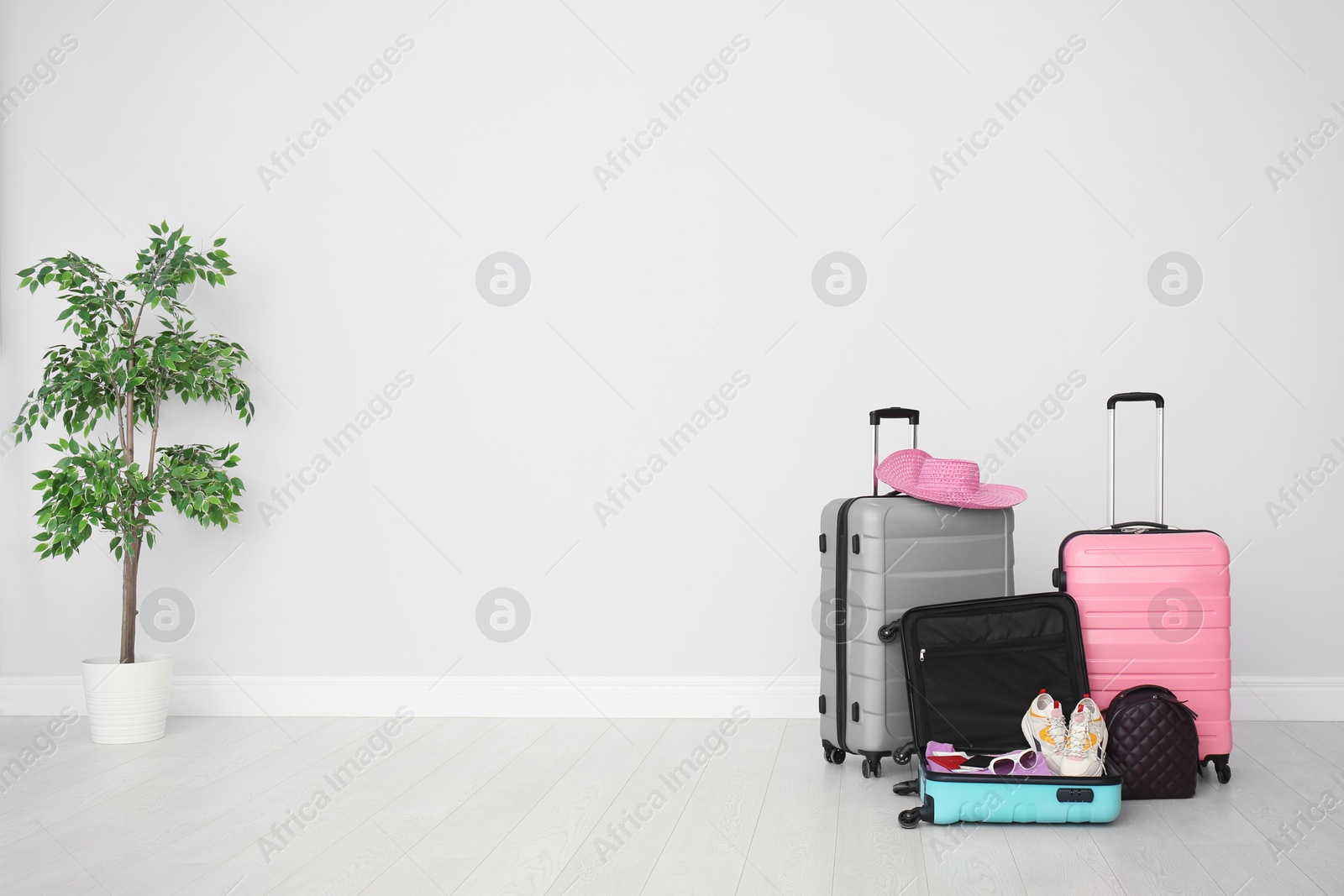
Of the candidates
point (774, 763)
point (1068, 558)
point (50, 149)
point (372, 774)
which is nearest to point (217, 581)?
point (372, 774)

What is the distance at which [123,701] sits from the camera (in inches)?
114

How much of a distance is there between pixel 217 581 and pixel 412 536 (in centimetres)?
69

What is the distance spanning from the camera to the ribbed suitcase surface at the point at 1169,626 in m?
2.37

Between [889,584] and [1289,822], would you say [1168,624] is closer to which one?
[1289,822]

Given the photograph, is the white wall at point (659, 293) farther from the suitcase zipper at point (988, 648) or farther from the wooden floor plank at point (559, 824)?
the suitcase zipper at point (988, 648)

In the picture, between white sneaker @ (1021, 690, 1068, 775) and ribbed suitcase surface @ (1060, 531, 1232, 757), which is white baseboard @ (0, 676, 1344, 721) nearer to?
ribbed suitcase surface @ (1060, 531, 1232, 757)

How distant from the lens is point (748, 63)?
3.18 m

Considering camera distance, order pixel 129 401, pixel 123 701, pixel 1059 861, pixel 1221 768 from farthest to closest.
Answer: pixel 129 401 → pixel 123 701 → pixel 1221 768 → pixel 1059 861

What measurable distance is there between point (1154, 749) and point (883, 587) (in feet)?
2.25

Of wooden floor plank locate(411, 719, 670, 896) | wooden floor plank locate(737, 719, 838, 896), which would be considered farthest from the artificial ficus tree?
wooden floor plank locate(737, 719, 838, 896)

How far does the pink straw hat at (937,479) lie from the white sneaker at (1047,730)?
20.3 inches

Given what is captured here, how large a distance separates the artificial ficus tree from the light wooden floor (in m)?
0.66

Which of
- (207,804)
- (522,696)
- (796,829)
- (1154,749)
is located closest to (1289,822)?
(1154,749)

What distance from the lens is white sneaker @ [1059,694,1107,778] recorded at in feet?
6.77
